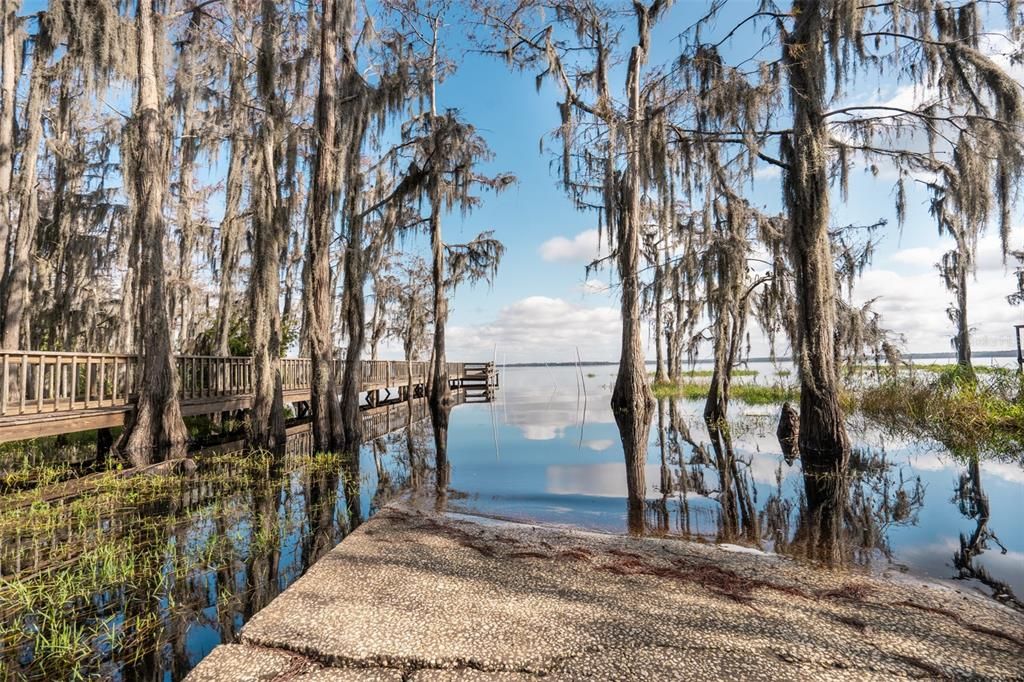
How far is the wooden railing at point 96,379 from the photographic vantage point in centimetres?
692

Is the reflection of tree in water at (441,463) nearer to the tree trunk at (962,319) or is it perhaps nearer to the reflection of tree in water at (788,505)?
the reflection of tree in water at (788,505)

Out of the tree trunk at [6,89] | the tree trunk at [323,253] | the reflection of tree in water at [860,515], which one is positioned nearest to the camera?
the reflection of tree in water at [860,515]

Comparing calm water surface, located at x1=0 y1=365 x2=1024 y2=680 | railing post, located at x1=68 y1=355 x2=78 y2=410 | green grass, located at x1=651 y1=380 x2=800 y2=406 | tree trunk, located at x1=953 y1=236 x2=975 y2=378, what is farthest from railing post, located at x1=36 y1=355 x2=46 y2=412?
tree trunk, located at x1=953 y1=236 x2=975 y2=378

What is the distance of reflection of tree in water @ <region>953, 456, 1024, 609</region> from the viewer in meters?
3.33

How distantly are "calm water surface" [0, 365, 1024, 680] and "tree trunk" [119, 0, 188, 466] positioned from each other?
911 mm

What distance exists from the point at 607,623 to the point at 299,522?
365 centimetres

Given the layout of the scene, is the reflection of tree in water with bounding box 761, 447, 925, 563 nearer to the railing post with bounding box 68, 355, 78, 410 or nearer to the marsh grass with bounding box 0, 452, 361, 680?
the marsh grass with bounding box 0, 452, 361, 680

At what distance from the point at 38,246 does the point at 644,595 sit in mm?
18701

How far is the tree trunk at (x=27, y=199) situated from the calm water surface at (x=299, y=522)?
6681 mm

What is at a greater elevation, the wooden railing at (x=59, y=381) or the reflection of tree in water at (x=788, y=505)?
the wooden railing at (x=59, y=381)

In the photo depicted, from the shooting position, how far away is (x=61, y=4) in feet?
31.5

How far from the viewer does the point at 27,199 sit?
1126 cm

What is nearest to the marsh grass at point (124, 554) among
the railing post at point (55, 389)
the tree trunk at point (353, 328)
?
the railing post at point (55, 389)

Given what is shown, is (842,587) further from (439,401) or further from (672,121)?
(439,401)
